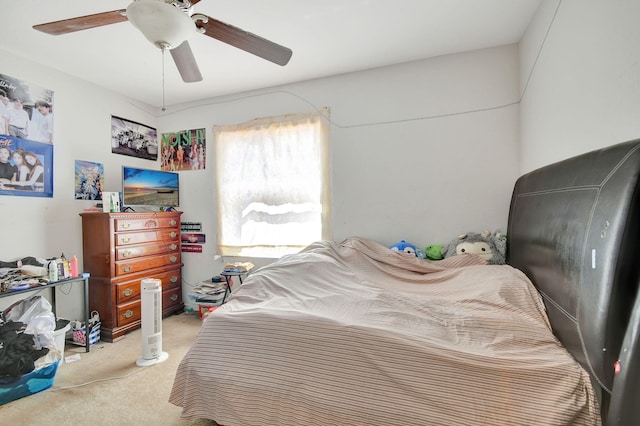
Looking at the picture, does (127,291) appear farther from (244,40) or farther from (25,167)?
(244,40)

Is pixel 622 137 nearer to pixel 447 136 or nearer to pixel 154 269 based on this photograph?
pixel 447 136

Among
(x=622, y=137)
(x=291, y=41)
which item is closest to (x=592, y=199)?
(x=622, y=137)

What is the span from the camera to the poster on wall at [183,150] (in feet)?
11.4

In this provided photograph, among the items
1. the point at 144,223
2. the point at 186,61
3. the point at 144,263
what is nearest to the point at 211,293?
the point at 144,263

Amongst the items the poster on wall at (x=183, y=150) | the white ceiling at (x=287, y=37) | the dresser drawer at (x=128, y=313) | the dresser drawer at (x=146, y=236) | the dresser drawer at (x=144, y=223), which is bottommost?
the dresser drawer at (x=128, y=313)

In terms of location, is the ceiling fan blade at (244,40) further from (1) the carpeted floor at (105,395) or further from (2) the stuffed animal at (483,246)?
(1) the carpeted floor at (105,395)

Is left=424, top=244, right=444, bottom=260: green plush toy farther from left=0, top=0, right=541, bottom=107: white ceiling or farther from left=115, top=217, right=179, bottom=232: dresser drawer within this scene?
left=115, top=217, right=179, bottom=232: dresser drawer

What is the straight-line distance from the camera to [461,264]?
216 centimetres

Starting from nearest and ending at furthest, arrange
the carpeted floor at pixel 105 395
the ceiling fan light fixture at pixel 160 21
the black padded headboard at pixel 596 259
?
1. the black padded headboard at pixel 596 259
2. the ceiling fan light fixture at pixel 160 21
3. the carpeted floor at pixel 105 395

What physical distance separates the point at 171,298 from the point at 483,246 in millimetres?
3377

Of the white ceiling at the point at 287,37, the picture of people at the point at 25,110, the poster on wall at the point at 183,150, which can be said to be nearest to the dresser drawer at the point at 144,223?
the poster on wall at the point at 183,150

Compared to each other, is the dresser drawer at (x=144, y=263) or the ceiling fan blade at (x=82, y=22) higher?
the ceiling fan blade at (x=82, y=22)

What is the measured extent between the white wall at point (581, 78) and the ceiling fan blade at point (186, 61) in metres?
2.13

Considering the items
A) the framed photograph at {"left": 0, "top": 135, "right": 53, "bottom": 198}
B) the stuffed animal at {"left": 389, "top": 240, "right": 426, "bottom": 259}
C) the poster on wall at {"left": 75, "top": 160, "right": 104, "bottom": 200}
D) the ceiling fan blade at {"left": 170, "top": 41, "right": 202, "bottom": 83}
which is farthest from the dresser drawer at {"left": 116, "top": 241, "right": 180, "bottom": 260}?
the stuffed animal at {"left": 389, "top": 240, "right": 426, "bottom": 259}
